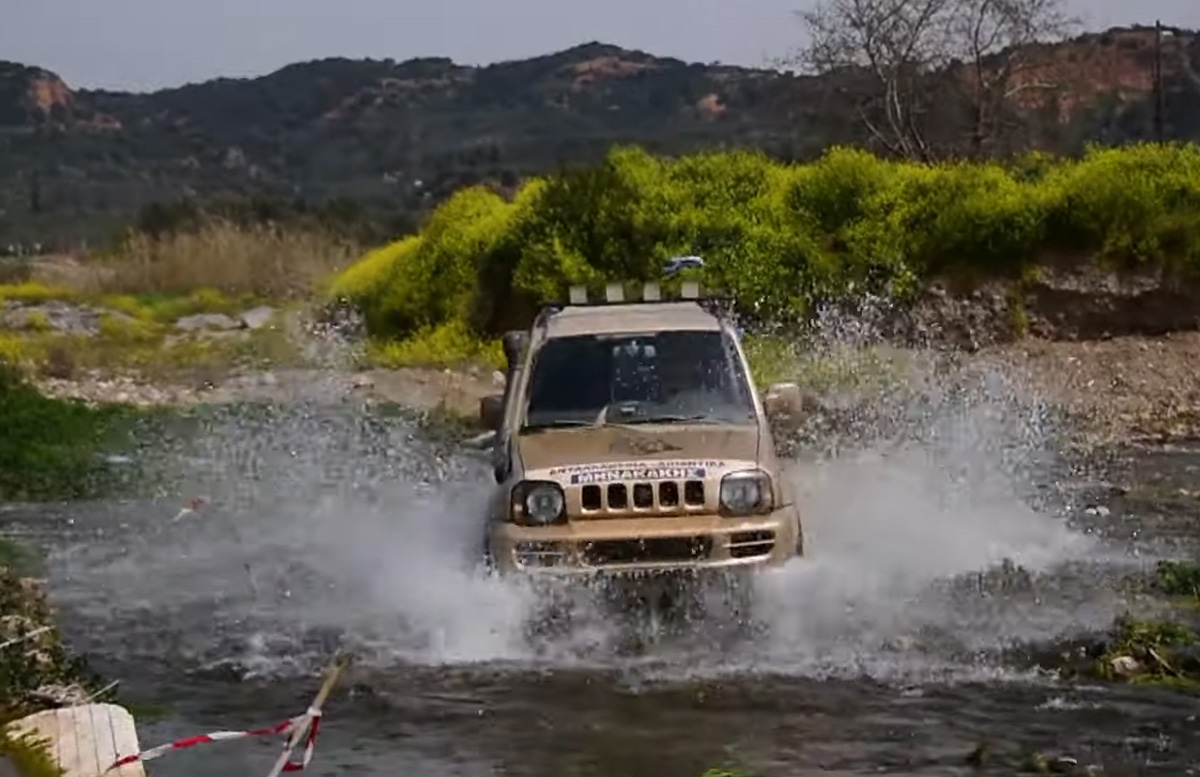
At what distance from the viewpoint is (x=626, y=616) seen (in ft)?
31.1

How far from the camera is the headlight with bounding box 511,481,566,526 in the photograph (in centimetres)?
937

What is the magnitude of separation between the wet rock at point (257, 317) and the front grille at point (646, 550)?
85.8ft

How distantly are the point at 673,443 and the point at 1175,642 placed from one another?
2.67m

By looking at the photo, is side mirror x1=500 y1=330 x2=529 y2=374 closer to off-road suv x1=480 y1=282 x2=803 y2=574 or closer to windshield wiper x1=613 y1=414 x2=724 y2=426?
off-road suv x1=480 y1=282 x2=803 y2=574

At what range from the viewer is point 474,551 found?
1131cm

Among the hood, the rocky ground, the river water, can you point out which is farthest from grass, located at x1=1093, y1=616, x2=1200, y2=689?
the rocky ground

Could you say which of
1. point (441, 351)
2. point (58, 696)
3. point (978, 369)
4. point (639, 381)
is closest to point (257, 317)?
point (441, 351)

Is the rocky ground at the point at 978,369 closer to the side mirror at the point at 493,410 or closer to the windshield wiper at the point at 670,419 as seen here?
the side mirror at the point at 493,410

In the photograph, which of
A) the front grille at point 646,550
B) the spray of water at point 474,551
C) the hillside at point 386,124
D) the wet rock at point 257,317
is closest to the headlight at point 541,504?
the front grille at point 646,550

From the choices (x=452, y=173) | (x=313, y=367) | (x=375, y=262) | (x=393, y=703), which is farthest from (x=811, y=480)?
(x=452, y=173)

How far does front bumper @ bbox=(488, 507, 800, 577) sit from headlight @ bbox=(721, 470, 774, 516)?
0.22 ft

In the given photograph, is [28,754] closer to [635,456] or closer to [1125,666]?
[635,456]

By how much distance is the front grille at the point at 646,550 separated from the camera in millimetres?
9266

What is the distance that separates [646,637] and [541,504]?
0.86 meters
